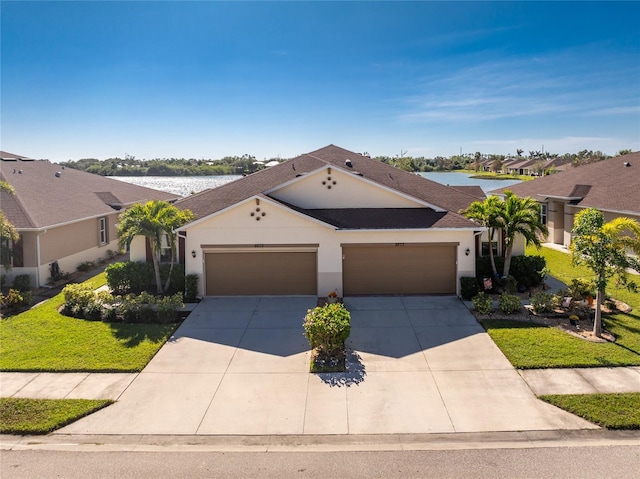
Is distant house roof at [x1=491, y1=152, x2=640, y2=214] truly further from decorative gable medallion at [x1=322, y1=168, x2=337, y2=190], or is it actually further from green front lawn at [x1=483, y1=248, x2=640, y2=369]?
decorative gable medallion at [x1=322, y1=168, x2=337, y2=190]

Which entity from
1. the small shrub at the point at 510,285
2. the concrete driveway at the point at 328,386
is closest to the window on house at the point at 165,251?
the concrete driveway at the point at 328,386

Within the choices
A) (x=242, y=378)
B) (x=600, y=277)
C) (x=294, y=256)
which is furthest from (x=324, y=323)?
(x=600, y=277)

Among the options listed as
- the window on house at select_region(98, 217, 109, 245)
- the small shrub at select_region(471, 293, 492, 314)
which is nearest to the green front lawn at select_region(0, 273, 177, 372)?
the window on house at select_region(98, 217, 109, 245)

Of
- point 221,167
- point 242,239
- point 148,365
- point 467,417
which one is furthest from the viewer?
point 221,167

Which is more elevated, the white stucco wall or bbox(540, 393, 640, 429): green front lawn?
the white stucco wall

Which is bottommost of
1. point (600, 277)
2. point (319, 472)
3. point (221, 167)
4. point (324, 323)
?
point (319, 472)

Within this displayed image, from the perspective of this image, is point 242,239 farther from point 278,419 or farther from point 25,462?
point 25,462

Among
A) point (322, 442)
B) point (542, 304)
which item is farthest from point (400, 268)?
point (322, 442)
